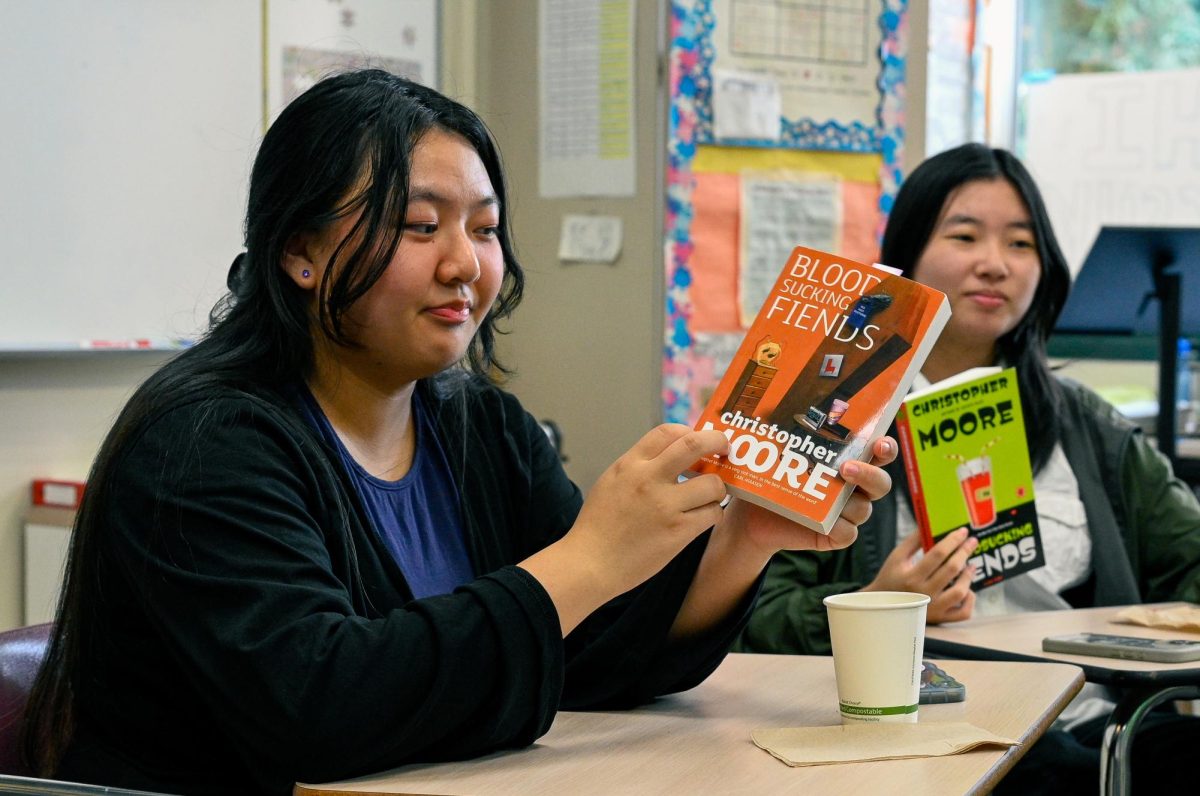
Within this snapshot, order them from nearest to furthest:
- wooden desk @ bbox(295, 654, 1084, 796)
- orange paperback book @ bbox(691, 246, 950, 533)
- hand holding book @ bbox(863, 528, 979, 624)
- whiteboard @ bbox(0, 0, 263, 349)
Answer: wooden desk @ bbox(295, 654, 1084, 796), orange paperback book @ bbox(691, 246, 950, 533), hand holding book @ bbox(863, 528, 979, 624), whiteboard @ bbox(0, 0, 263, 349)

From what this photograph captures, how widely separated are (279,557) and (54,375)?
180 cm

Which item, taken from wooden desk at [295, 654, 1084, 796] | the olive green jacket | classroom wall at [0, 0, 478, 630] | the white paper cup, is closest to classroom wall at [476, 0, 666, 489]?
classroom wall at [0, 0, 478, 630]

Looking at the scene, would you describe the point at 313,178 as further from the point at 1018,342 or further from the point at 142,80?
the point at 142,80

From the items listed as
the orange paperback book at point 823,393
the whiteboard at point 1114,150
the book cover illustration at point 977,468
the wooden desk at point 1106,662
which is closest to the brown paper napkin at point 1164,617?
the wooden desk at point 1106,662

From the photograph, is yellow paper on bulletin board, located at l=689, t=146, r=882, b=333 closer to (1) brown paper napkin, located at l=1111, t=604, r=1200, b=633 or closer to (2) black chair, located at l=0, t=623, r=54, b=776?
(1) brown paper napkin, located at l=1111, t=604, r=1200, b=633

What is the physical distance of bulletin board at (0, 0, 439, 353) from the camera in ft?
8.66

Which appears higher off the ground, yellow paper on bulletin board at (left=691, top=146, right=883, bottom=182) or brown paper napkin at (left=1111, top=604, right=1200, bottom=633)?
yellow paper on bulletin board at (left=691, top=146, right=883, bottom=182)

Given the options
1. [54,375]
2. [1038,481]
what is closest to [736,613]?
[1038,481]

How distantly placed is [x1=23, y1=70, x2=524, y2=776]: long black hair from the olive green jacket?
103 centimetres

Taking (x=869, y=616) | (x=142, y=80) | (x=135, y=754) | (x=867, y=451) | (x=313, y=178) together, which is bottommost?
(x=135, y=754)

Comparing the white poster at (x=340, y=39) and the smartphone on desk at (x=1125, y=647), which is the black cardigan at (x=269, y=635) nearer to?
the smartphone on desk at (x=1125, y=647)

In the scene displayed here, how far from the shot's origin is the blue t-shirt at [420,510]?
1.40m

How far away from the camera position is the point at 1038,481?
234cm

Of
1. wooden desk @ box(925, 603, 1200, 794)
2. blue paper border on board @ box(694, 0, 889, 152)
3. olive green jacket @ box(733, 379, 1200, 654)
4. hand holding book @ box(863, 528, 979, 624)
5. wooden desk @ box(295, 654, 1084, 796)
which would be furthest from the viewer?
blue paper border on board @ box(694, 0, 889, 152)
